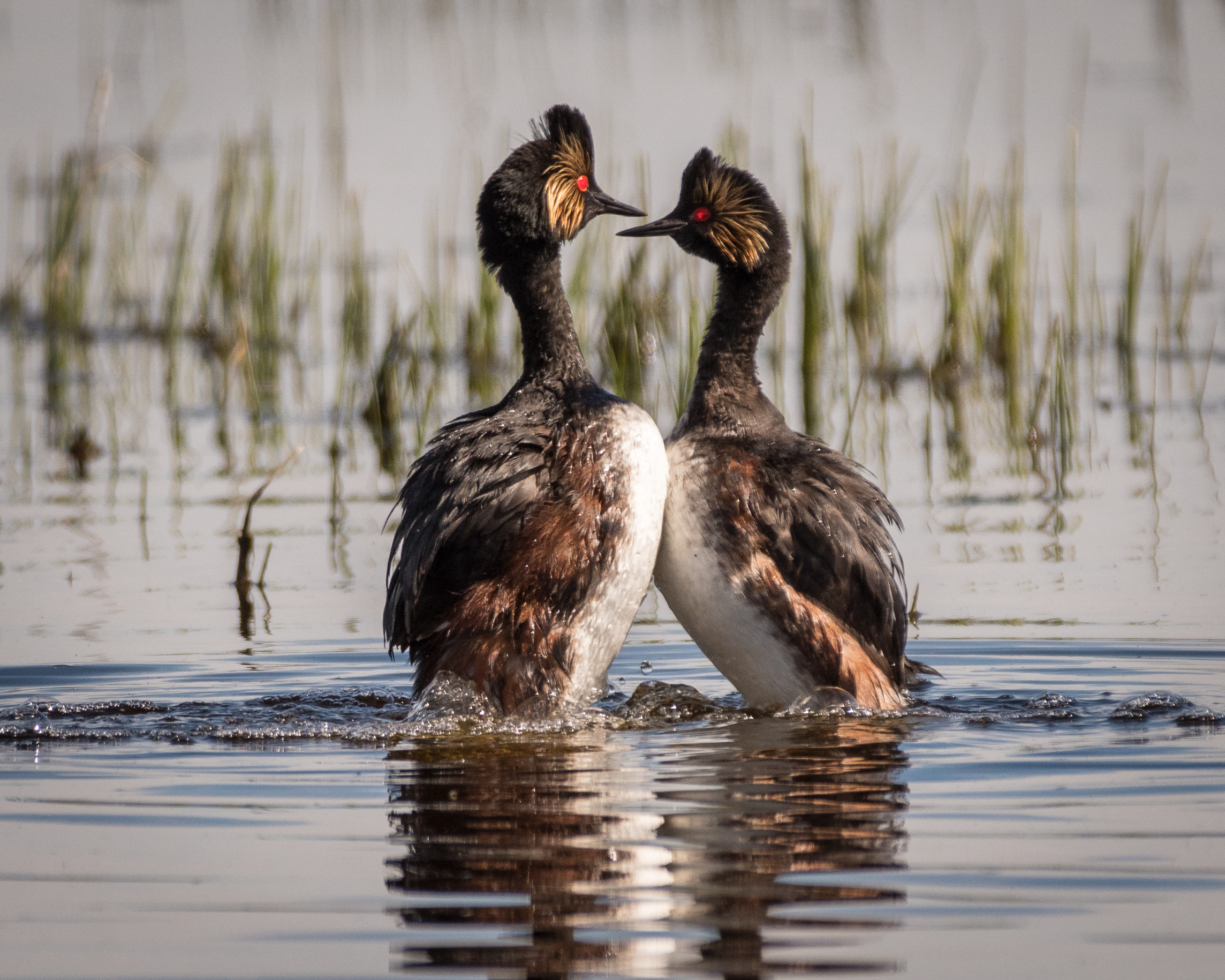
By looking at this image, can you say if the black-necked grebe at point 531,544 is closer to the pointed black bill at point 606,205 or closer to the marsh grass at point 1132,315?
the pointed black bill at point 606,205

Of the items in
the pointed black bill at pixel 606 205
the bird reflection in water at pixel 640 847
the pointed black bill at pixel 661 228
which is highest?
the pointed black bill at pixel 606 205

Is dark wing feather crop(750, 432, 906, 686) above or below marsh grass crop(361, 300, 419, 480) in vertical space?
below

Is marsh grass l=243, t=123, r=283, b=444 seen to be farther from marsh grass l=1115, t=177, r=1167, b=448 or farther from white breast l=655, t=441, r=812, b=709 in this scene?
white breast l=655, t=441, r=812, b=709

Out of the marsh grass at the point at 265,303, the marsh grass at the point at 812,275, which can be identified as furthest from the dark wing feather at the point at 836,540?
the marsh grass at the point at 265,303

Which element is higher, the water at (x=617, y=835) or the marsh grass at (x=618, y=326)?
the marsh grass at (x=618, y=326)

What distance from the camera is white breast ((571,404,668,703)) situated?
6.25 metres

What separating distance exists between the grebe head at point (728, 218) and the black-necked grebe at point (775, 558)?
0.49 metres

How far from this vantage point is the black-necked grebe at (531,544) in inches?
244

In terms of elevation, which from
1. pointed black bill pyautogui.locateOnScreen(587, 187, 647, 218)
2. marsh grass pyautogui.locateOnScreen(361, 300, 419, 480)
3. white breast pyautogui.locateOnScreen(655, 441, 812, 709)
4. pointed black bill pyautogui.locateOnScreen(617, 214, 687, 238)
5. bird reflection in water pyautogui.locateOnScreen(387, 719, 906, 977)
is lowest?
bird reflection in water pyautogui.locateOnScreen(387, 719, 906, 977)

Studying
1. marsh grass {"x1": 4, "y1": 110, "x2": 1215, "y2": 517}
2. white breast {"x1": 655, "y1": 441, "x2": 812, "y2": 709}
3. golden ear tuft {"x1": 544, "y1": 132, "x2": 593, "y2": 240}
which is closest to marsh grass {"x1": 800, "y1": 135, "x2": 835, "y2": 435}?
marsh grass {"x1": 4, "y1": 110, "x2": 1215, "y2": 517}

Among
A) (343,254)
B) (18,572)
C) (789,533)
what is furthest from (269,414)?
(789,533)

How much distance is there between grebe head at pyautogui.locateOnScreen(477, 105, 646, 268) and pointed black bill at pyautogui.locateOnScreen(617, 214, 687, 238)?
230mm

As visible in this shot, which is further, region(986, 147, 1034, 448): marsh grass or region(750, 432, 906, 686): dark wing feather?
region(986, 147, 1034, 448): marsh grass

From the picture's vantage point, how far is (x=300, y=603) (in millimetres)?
8016
